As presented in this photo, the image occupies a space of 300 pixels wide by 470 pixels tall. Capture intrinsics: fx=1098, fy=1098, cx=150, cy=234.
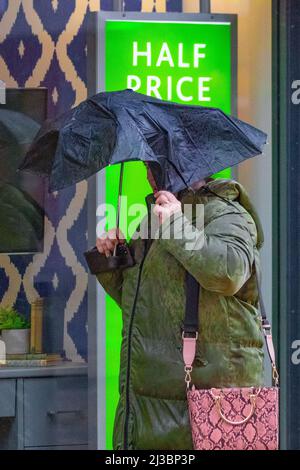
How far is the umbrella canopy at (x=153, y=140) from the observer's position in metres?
3.55

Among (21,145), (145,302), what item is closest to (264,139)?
(145,302)

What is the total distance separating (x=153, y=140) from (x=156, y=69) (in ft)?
2.66

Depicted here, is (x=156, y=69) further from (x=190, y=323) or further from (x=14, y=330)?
(x=190, y=323)

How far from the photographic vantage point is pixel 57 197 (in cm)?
434

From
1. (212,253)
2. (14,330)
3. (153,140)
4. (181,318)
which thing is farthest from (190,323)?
(14,330)

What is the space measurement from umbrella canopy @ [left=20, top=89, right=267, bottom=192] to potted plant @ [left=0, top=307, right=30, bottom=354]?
0.74m

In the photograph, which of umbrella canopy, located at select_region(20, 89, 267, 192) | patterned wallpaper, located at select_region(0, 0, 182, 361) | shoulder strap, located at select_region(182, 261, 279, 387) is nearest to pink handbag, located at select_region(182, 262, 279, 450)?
shoulder strap, located at select_region(182, 261, 279, 387)

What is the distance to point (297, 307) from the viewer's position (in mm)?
4559

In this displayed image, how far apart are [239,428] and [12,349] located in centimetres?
128

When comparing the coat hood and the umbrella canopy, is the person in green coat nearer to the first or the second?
the coat hood

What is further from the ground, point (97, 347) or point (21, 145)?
point (21, 145)

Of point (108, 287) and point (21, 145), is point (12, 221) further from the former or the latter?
point (108, 287)

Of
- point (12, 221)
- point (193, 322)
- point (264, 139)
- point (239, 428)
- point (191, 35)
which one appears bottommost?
point (239, 428)

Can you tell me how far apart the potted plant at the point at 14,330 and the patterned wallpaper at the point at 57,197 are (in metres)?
0.04
